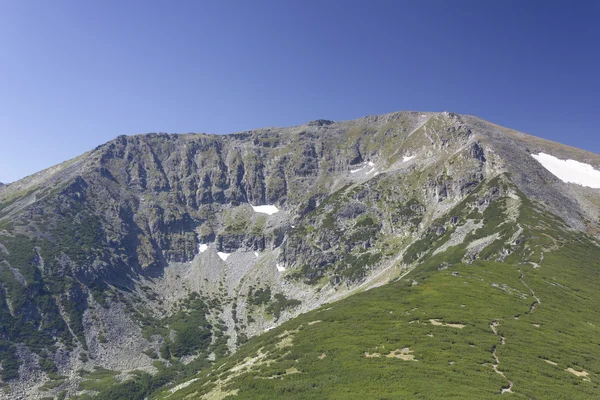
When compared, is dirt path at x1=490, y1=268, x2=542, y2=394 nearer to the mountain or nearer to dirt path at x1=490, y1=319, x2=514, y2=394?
dirt path at x1=490, y1=319, x2=514, y2=394

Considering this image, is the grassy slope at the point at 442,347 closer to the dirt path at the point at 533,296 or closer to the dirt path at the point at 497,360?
the dirt path at the point at 497,360

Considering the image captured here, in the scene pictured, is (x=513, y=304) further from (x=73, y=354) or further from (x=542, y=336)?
(x=73, y=354)

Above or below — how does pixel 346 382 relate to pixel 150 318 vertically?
above

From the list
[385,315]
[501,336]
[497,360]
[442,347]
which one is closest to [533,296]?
[501,336]

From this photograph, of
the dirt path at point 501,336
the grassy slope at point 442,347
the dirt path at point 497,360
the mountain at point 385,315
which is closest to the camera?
the dirt path at point 497,360

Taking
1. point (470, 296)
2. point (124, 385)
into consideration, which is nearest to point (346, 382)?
point (470, 296)

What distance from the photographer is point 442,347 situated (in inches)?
1613

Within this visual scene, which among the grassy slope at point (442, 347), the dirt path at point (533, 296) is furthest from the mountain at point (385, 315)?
the dirt path at point (533, 296)

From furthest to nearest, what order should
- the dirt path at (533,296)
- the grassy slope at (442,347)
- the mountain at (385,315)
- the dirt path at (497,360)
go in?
the dirt path at (533,296) < the mountain at (385,315) < the grassy slope at (442,347) < the dirt path at (497,360)

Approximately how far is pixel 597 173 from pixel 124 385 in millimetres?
262937

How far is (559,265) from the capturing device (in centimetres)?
9150

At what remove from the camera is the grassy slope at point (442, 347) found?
32.4 metres

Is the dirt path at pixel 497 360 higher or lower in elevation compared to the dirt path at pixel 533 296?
higher

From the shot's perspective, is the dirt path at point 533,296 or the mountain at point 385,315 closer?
the mountain at point 385,315
